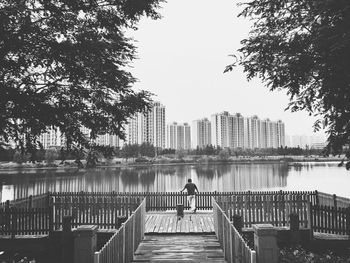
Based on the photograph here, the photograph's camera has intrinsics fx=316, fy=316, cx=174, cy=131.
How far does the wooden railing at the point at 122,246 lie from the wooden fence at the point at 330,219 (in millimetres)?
6928

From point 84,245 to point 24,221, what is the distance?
6722 millimetres

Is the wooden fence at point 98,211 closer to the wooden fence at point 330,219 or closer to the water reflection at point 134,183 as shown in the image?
the wooden fence at point 330,219

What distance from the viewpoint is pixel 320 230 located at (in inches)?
500

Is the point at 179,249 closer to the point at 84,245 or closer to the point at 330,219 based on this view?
the point at 84,245

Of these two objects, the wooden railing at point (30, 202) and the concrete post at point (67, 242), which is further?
the wooden railing at point (30, 202)

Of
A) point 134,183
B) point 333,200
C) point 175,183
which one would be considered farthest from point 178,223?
point 175,183

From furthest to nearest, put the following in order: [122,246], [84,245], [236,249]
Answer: [122,246] < [236,249] < [84,245]

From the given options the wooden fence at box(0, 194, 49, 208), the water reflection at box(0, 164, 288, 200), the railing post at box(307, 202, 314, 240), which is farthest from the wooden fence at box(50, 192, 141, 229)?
the water reflection at box(0, 164, 288, 200)

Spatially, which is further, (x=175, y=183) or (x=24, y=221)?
(x=175, y=183)

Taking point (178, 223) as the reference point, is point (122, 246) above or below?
above

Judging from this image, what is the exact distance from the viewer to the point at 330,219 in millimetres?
12492

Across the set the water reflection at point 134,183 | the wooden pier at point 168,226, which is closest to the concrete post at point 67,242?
the wooden pier at point 168,226

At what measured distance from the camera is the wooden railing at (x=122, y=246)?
6188mm

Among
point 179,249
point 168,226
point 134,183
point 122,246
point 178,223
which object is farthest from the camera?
point 134,183
